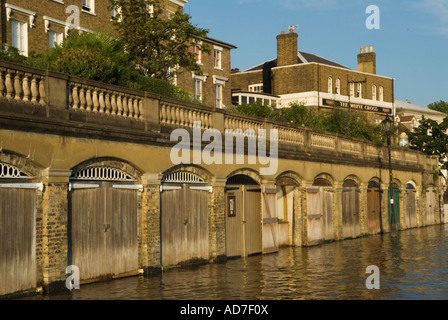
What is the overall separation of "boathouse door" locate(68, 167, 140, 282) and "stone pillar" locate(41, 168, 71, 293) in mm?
345

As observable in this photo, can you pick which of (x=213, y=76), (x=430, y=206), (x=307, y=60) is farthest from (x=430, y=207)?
(x=307, y=60)

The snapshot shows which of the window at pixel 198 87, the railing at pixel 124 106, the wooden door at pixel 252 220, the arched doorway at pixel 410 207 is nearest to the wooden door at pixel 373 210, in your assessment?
the arched doorway at pixel 410 207

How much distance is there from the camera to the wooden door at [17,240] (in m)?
13.0

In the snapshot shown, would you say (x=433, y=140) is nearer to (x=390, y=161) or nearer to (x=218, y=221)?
(x=390, y=161)

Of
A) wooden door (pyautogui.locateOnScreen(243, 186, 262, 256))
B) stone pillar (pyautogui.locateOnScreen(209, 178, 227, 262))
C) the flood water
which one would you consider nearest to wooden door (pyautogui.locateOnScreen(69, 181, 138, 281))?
the flood water

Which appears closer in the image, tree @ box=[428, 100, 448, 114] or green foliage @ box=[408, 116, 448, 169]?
green foliage @ box=[408, 116, 448, 169]

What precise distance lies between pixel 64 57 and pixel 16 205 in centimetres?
805

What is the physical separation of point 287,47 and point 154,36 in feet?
128

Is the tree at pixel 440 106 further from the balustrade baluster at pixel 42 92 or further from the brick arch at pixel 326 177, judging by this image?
the balustrade baluster at pixel 42 92

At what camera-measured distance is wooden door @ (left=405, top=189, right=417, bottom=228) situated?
129 feet

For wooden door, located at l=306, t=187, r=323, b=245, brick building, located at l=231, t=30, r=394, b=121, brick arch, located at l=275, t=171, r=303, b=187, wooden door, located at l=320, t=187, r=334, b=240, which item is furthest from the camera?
brick building, located at l=231, t=30, r=394, b=121

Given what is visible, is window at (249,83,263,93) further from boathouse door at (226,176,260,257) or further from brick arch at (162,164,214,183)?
Result: brick arch at (162,164,214,183)

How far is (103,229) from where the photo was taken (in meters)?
15.8

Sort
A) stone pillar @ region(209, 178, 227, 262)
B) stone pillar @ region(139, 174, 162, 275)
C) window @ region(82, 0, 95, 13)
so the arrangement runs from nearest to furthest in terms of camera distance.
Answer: stone pillar @ region(139, 174, 162, 275), stone pillar @ region(209, 178, 227, 262), window @ region(82, 0, 95, 13)
